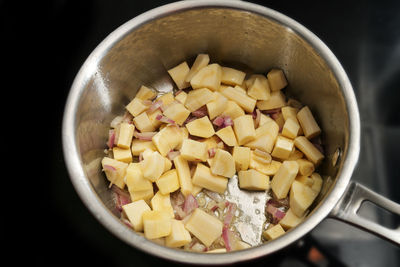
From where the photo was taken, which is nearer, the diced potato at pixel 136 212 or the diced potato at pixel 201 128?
the diced potato at pixel 136 212

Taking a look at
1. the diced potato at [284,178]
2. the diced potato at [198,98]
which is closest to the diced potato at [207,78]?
the diced potato at [198,98]

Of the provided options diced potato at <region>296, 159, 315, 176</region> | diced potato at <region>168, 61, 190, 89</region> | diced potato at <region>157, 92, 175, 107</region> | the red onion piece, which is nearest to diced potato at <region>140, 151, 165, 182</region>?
the red onion piece

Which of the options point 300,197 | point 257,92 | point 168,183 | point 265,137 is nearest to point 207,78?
point 257,92

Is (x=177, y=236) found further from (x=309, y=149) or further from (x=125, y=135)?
(x=309, y=149)

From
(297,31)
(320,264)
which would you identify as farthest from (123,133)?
(320,264)

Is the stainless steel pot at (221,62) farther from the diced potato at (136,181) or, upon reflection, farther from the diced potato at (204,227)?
the diced potato at (204,227)

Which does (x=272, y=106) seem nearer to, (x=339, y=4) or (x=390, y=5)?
(x=339, y=4)
